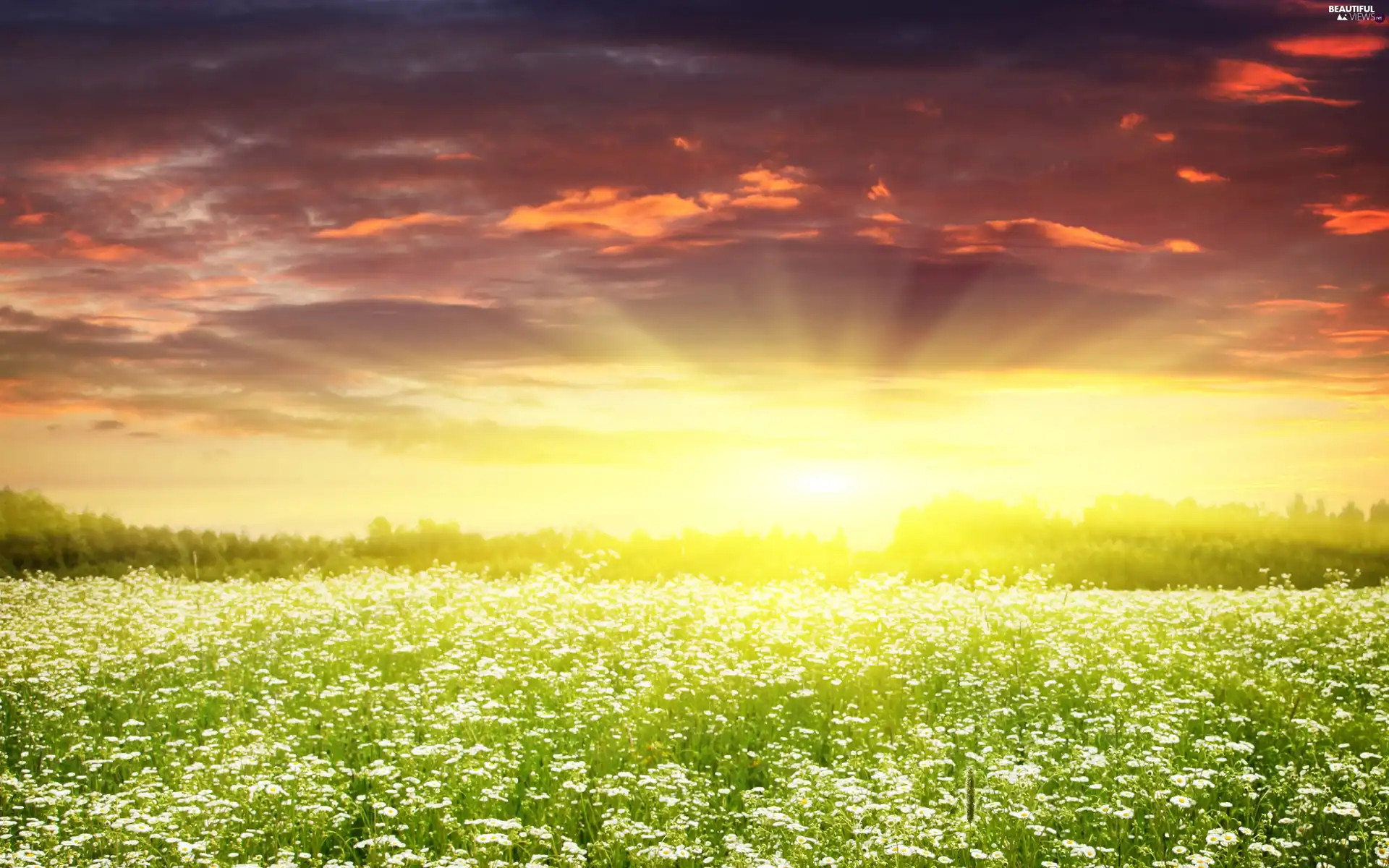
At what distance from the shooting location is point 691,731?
1144 cm

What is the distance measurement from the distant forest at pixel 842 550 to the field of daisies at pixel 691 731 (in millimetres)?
7990

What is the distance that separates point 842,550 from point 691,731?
17.3m

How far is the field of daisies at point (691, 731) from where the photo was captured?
827cm

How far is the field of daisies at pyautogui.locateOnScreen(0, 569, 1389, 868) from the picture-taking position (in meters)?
8.27

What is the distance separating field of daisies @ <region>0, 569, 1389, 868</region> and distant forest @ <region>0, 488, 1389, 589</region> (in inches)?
315

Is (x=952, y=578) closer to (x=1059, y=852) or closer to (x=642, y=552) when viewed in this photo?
(x=642, y=552)

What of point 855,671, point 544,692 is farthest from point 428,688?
Answer: point 855,671

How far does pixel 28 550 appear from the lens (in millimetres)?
30219

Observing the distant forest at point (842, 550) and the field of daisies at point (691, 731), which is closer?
the field of daisies at point (691, 731)

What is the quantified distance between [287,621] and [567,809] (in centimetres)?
894

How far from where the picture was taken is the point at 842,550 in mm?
28344

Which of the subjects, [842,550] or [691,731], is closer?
[691,731]

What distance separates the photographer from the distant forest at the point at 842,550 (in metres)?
27.1

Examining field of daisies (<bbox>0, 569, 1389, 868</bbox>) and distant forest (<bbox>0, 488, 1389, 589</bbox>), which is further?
distant forest (<bbox>0, 488, 1389, 589</bbox>)
